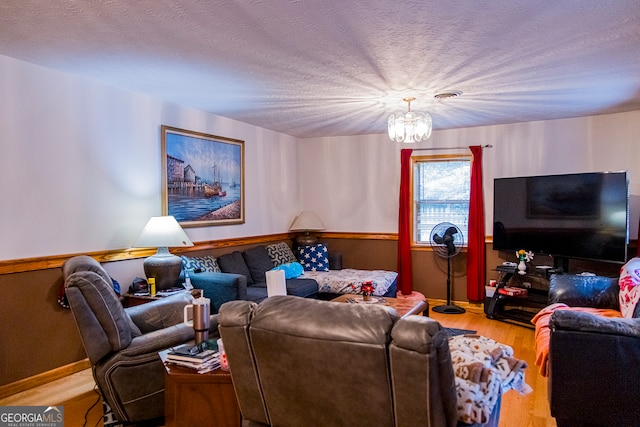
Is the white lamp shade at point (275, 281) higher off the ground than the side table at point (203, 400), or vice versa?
the white lamp shade at point (275, 281)

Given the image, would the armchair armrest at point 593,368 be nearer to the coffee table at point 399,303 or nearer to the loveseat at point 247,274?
the coffee table at point 399,303

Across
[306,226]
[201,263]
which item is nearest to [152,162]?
[201,263]

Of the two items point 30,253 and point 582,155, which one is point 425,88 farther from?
point 30,253

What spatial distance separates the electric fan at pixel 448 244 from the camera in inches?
214

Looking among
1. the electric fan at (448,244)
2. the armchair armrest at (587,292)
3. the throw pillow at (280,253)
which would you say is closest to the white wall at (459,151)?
the electric fan at (448,244)

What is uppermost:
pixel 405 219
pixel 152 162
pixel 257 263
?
pixel 152 162

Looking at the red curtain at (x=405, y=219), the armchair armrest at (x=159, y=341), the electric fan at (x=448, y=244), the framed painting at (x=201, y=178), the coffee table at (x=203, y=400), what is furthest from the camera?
the red curtain at (x=405, y=219)

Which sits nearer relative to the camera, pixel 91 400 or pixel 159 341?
pixel 159 341

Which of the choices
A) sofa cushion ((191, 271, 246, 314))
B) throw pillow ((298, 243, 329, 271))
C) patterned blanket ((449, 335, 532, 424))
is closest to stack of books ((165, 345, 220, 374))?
patterned blanket ((449, 335, 532, 424))

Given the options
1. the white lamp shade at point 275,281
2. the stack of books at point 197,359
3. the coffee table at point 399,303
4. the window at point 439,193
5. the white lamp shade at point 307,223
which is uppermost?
the window at point 439,193

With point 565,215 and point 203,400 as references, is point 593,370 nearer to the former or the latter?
point 203,400

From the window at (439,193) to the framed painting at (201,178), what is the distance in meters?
2.39

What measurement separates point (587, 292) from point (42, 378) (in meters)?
4.35

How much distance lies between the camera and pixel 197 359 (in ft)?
6.81
